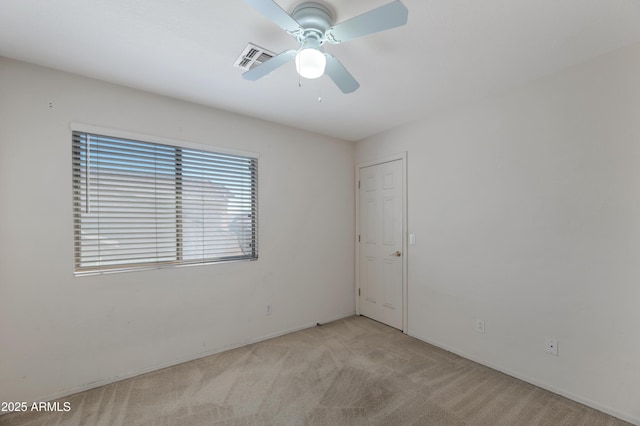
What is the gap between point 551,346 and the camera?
2.19 metres

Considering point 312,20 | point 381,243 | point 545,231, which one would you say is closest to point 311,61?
point 312,20

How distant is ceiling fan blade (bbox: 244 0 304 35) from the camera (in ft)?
4.00

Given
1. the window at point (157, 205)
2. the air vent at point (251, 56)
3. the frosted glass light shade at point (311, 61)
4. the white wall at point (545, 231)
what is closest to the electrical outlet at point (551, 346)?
the white wall at point (545, 231)

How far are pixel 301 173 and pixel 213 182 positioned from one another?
1.06 m

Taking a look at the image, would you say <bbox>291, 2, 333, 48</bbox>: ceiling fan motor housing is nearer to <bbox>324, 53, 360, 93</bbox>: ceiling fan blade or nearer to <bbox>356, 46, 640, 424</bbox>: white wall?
<bbox>324, 53, 360, 93</bbox>: ceiling fan blade

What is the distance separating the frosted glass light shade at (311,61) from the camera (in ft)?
4.75

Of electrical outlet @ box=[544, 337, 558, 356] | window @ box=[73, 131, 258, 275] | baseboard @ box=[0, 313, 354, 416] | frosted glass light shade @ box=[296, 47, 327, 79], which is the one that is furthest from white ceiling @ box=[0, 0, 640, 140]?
baseboard @ box=[0, 313, 354, 416]

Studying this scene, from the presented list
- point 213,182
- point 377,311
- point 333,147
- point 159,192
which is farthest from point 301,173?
point 377,311

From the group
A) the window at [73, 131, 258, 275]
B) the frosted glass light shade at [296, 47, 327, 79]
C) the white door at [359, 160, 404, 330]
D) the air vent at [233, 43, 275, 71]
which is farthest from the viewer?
the white door at [359, 160, 404, 330]

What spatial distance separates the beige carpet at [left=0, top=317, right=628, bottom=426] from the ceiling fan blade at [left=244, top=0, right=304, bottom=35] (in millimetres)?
2367

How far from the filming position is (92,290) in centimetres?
224

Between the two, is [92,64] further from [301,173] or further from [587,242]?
[587,242]

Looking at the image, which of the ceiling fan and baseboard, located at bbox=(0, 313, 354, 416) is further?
baseboard, located at bbox=(0, 313, 354, 416)

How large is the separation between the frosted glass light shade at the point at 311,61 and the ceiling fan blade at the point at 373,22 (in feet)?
0.48
